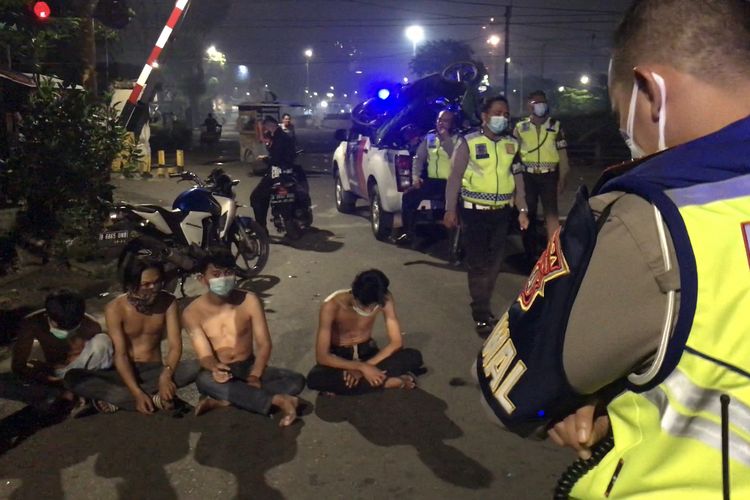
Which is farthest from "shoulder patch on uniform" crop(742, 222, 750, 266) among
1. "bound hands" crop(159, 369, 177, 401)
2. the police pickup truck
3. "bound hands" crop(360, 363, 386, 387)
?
the police pickup truck

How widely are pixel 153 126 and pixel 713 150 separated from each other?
34.9m

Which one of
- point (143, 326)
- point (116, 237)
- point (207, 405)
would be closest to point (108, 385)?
point (143, 326)

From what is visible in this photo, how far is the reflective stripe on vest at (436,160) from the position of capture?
27.8 feet

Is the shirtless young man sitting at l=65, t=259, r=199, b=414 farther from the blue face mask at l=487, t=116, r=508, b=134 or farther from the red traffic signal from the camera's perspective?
the red traffic signal

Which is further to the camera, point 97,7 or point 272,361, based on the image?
point 97,7

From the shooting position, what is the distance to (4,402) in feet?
15.3

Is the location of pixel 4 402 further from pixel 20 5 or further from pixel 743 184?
pixel 743 184

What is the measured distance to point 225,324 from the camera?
4.77m

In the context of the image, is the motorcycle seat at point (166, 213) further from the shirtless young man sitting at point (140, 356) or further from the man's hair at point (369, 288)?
the man's hair at point (369, 288)

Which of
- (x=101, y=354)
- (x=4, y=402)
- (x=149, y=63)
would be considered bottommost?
(x=4, y=402)

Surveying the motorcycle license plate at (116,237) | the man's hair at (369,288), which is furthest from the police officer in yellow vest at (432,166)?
the man's hair at (369,288)

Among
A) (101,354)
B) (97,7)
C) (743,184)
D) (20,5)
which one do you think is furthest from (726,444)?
(97,7)

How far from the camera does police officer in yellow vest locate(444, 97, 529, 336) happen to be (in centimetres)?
596

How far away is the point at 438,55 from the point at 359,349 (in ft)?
195
